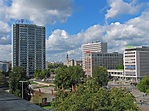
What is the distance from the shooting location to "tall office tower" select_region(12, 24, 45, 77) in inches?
6639

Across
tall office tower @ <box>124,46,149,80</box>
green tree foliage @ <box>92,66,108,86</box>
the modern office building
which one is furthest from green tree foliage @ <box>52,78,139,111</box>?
the modern office building

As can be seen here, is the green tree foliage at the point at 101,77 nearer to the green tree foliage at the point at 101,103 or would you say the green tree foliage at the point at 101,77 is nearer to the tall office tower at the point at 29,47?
the green tree foliage at the point at 101,103

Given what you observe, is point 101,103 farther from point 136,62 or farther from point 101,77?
point 136,62

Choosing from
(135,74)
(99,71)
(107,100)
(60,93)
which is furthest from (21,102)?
(135,74)

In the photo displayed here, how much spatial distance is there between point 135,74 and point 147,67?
1006cm

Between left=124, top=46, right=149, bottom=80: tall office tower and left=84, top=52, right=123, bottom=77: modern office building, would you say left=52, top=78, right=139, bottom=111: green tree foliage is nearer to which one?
left=124, top=46, right=149, bottom=80: tall office tower

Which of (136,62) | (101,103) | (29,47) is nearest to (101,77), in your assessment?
(136,62)

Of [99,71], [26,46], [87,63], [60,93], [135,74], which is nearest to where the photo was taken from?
[60,93]

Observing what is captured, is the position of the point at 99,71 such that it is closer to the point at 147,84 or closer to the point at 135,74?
the point at 147,84

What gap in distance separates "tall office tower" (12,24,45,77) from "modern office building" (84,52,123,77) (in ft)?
131

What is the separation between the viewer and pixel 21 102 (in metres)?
4.16

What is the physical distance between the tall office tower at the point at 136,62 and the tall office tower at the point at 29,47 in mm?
74802

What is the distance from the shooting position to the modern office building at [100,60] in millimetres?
155325

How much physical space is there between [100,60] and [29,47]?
5707 cm
